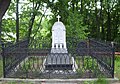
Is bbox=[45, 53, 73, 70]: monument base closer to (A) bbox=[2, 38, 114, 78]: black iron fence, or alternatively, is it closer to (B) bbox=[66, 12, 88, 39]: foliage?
(A) bbox=[2, 38, 114, 78]: black iron fence

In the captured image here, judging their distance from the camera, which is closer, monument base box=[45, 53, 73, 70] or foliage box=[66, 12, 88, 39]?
monument base box=[45, 53, 73, 70]

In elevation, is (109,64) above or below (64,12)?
below

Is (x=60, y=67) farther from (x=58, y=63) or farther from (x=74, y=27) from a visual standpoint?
(x=74, y=27)

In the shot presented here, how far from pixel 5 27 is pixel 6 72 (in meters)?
10.1

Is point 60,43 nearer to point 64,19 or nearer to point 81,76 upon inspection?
point 81,76

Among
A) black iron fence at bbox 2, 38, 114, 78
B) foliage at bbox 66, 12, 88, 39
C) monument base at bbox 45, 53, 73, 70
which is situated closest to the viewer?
black iron fence at bbox 2, 38, 114, 78

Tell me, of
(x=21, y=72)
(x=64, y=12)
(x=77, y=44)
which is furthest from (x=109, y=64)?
(x=64, y=12)

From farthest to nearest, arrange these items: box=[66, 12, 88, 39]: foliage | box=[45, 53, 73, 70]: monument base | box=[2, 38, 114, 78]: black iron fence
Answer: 1. box=[66, 12, 88, 39]: foliage
2. box=[45, 53, 73, 70]: monument base
3. box=[2, 38, 114, 78]: black iron fence

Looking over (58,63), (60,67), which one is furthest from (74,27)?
(60,67)

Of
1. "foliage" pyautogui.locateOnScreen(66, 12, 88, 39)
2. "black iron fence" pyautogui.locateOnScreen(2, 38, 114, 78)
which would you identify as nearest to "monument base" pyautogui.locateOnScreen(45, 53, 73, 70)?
"black iron fence" pyautogui.locateOnScreen(2, 38, 114, 78)

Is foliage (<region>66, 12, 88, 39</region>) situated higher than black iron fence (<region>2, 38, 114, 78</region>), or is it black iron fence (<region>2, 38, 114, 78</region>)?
foliage (<region>66, 12, 88, 39</region>)

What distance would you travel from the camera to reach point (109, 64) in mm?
7832

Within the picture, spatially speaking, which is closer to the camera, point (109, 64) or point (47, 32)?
point (109, 64)

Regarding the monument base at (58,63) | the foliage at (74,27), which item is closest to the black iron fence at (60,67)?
the monument base at (58,63)
